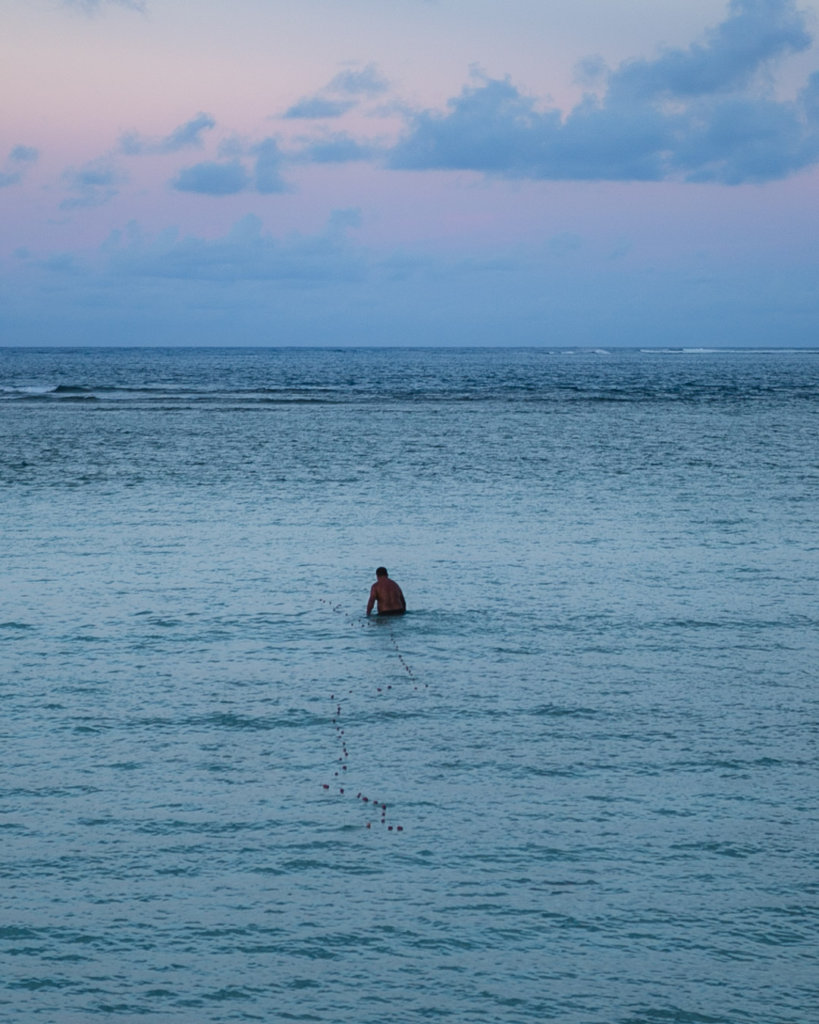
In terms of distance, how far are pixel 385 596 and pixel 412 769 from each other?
810 centimetres

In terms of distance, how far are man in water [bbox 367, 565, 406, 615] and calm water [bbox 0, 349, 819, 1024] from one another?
1.77 feet

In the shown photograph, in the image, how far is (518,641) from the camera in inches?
867

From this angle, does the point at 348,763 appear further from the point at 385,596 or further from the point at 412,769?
the point at 385,596

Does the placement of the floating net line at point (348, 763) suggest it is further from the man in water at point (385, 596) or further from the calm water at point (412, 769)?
the man in water at point (385, 596)

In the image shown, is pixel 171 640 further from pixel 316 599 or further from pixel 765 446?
pixel 765 446

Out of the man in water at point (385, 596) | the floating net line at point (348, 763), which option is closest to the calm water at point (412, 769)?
the floating net line at point (348, 763)

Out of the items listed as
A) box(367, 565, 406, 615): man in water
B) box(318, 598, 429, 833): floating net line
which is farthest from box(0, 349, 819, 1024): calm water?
box(367, 565, 406, 615): man in water

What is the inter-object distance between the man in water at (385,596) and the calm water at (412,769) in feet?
1.77

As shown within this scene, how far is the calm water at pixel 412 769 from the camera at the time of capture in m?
10.9

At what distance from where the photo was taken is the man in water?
23.3 meters

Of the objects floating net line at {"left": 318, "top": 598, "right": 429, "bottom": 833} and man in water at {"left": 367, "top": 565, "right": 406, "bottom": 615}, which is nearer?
floating net line at {"left": 318, "top": 598, "right": 429, "bottom": 833}

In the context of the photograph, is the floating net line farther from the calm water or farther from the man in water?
the man in water

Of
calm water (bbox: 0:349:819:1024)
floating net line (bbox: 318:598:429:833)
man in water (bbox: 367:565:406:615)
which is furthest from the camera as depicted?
man in water (bbox: 367:565:406:615)

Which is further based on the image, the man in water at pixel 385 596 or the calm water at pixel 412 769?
the man in water at pixel 385 596
